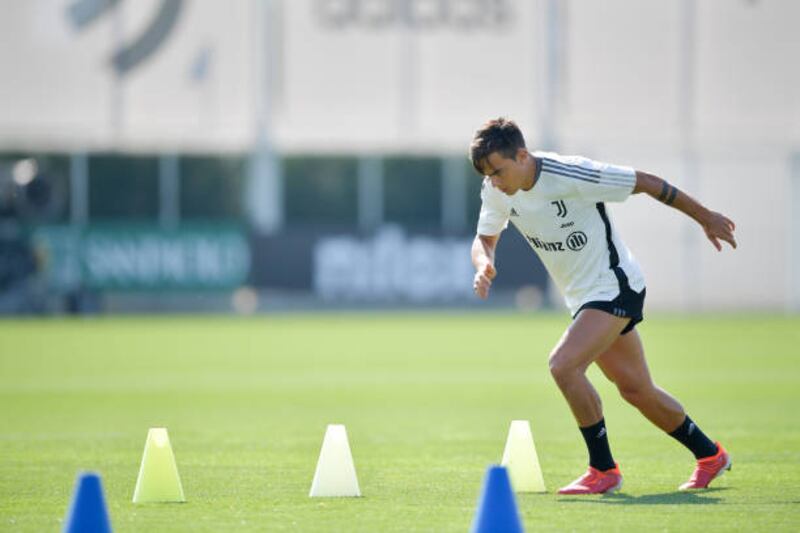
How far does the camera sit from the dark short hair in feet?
31.1

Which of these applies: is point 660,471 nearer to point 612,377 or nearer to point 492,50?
point 612,377

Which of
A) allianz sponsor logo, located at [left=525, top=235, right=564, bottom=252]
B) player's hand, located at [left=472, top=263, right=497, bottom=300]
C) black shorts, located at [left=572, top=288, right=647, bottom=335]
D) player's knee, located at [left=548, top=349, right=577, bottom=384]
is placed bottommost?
player's knee, located at [left=548, top=349, right=577, bottom=384]

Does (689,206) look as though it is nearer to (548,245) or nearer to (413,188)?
(548,245)

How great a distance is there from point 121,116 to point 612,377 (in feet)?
108

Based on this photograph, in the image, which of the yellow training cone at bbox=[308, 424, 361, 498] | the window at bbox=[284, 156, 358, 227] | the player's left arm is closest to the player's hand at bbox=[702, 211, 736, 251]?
the player's left arm

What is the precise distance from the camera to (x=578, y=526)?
27.3 ft

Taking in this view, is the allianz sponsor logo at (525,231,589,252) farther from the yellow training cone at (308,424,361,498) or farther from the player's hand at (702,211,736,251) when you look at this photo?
the yellow training cone at (308,424,361,498)

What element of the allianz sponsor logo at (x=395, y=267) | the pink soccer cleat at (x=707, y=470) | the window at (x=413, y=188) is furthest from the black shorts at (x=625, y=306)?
the window at (x=413, y=188)

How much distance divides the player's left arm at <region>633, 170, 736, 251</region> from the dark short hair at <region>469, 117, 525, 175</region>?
2.48 ft

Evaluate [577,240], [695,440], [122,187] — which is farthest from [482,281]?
[122,187]

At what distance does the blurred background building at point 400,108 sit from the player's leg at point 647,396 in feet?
100

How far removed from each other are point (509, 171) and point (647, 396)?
1.61 meters

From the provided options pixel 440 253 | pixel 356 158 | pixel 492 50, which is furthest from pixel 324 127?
pixel 440 253

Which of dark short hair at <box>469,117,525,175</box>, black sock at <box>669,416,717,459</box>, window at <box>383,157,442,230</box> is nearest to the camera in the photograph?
dark short hair at <box>469,117,525,175</box>
